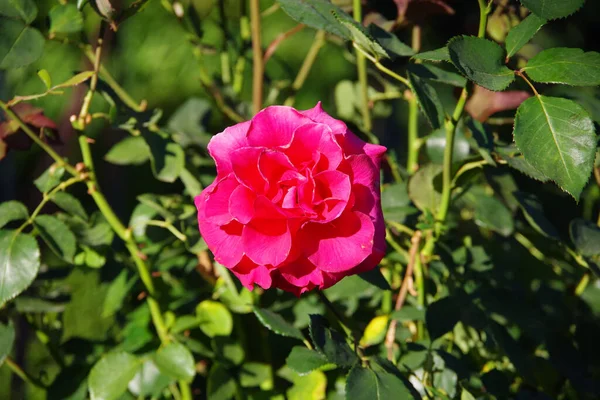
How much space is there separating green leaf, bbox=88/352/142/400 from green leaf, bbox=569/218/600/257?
2.03ft

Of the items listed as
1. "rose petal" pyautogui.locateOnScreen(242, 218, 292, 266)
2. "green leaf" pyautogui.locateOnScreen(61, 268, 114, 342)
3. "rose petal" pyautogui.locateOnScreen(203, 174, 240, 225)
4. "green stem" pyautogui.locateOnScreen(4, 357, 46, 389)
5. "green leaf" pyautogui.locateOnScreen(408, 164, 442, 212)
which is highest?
"rose petal" pyautogui.locateOnScreen(203, 174, 240, 225)

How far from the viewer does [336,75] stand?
2727 millimetres

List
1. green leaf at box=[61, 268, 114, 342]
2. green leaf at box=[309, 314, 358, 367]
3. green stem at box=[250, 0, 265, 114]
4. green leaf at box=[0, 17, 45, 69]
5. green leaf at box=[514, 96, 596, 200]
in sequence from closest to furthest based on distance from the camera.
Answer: green leaf at box=[514, 96, 596, 200], green leaf at box=[309, 314, 358, 367], green leaf at box=[0, 17, 45, 69], green stem at box=[250, 0, 265, 114], green leaf at box=[61, 268, 114, 342]

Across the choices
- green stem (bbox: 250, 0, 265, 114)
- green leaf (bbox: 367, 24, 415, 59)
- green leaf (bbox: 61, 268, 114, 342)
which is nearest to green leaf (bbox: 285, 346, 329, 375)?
green leaf (bbox: 367, 24, 415, 59)

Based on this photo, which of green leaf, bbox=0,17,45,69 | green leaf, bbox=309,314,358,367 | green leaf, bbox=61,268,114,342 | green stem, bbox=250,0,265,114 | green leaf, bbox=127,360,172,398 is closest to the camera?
green leaf, bbox=309,314,358,367

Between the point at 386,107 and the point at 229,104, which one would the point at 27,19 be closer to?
the point at 229,104

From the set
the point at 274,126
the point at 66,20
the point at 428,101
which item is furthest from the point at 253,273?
the point at 66,20

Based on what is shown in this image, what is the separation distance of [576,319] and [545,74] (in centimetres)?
53

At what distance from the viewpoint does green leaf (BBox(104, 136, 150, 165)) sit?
1053 mm

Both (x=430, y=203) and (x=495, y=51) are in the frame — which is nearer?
(x=495, y=51)

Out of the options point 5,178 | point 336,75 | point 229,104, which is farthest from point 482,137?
point 336,75

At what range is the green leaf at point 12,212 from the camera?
806mm

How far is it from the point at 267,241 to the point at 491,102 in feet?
1.76

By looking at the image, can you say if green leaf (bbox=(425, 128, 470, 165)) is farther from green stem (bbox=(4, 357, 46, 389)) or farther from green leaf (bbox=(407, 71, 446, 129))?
green stem (bbox=(4, 357, 46, 389))
